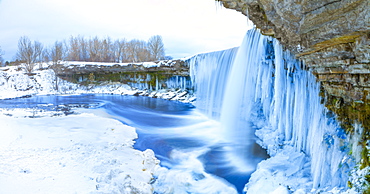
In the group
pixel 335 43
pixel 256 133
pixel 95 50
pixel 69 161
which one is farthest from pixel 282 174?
pixel 95 50

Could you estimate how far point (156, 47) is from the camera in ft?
126

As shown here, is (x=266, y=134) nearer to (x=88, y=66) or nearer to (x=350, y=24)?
(x=350, y=24)

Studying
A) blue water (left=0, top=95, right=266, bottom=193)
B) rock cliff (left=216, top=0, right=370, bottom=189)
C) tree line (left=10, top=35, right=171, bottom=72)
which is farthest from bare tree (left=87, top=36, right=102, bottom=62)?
rock cliff (left=216, top=0, right=370, bottom=189)

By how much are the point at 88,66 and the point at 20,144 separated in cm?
2248

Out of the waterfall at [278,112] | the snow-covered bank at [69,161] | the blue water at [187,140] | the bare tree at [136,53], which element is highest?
the bare tree at [136,53]

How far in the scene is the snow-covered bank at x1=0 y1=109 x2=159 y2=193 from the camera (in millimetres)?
3916

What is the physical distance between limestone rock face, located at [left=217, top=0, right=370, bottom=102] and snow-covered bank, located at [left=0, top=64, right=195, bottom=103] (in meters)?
18.4

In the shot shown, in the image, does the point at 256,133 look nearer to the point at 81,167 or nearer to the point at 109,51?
the point at 81,167

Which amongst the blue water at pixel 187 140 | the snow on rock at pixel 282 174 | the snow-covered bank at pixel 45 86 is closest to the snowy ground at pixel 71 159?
the blue water at pixel 187 140

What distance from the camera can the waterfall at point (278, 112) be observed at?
4.18m

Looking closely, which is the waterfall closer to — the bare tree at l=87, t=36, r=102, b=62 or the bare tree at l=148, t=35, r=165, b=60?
the bare tree at l=148, t=35, r=165, b=60

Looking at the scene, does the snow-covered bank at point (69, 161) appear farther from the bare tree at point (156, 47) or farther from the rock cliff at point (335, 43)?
the bare tree at point (156, 47)

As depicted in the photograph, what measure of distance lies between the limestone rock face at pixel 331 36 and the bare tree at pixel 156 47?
116 ft

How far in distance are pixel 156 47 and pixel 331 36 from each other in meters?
36.9
